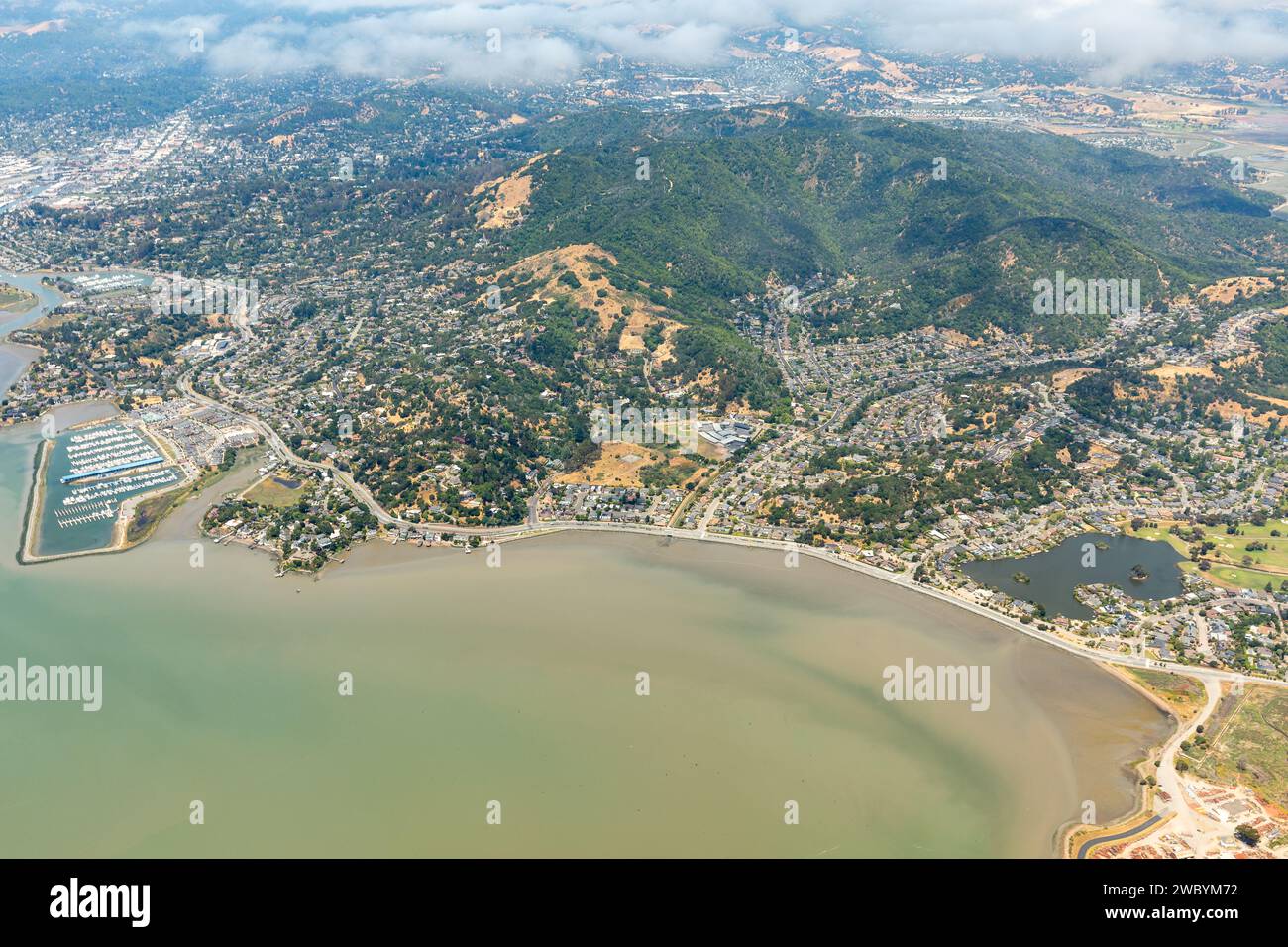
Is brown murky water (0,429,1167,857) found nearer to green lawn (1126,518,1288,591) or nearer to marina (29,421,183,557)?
marina (29,421,183,557)

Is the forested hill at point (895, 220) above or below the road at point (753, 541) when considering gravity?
above

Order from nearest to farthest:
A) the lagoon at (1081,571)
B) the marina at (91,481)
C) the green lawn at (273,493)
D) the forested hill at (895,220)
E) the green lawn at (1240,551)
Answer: the lagoon at (1081,571) < the green lawn at (1240,551) < the marina at (91,481) < the green lawn at (273,493) < the forested hill at (895,220)

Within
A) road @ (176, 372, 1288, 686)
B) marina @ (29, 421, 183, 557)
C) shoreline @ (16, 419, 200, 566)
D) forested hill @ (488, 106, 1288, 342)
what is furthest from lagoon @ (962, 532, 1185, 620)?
marina @ (29, 421, 183, 557)

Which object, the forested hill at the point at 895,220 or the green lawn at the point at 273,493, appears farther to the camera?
the forested hill at the point at 895,220

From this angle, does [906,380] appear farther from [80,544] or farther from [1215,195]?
[1215,195]

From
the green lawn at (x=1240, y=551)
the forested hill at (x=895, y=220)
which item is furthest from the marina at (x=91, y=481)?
the green lawn at (x=1240, y=551)

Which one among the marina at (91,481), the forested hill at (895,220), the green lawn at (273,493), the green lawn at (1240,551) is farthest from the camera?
the forested hill at (895,220)

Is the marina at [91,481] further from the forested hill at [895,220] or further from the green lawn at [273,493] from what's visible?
the forested hill at [895,220]

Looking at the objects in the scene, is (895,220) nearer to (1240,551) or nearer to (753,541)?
(1240,551)

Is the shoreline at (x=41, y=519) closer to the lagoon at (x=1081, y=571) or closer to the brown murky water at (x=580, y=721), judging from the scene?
the brown murky water at (x=580, y=721)
